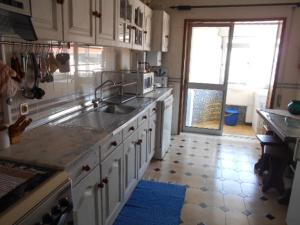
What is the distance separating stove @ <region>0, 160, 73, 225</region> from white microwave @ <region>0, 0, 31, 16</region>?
716 mm

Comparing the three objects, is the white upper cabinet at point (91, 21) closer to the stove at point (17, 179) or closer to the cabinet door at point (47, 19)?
the cabinet door at point (47, 19)

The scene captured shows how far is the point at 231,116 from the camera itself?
5.22 metres

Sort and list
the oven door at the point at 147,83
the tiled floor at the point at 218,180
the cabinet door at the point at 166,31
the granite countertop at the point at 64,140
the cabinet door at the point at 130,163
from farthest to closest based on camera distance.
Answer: the cabinet door at the point at 166,31
the oven door at the point at 147,83
the tiled floor at the point at 218,180
the cabinet door at the point at 130,163
the granite countertop at the point at 64,140

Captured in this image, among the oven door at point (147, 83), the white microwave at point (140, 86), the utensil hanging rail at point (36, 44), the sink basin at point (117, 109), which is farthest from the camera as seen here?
the oven door at point (147, 83)

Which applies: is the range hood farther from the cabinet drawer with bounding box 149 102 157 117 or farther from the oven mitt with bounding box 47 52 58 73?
the cabinet drawer with bounding box 149 102 157 117

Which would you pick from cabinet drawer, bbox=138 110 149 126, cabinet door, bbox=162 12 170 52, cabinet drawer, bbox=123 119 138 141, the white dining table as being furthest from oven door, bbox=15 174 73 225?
cabinet door, bbox=162 12 170 52

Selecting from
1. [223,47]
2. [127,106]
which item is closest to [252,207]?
[127,106]

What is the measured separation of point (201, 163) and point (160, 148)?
613 millimetres

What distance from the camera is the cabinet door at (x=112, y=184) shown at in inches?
66.1

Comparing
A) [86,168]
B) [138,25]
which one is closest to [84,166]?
[86,168]

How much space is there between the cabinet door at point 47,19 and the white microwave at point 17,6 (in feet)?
0.18

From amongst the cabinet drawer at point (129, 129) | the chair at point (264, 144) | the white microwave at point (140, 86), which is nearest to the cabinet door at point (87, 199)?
the cabinet drawer at point (129, 129)

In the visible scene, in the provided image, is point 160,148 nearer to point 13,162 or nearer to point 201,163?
point 201,163

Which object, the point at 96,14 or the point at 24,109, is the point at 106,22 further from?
the point at 24,109
